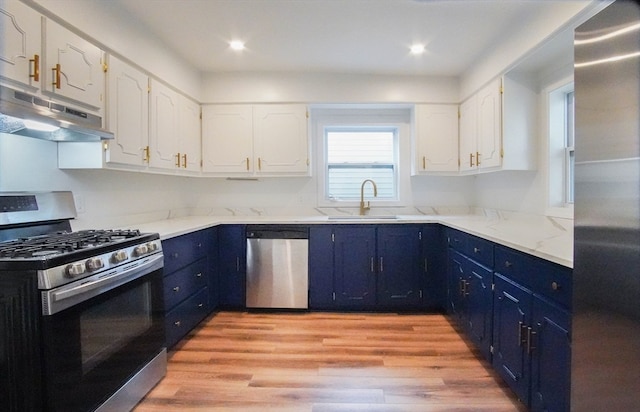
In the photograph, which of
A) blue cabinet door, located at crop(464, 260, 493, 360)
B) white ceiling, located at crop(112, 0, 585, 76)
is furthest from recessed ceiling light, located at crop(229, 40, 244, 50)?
blue cabinet door, located at crop(464, 260, 493, 360)

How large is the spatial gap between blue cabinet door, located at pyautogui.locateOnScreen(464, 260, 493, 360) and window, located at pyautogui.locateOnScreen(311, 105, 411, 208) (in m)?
1.57

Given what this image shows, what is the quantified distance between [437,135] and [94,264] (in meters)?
3.20

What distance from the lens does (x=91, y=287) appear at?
1499 millimetres

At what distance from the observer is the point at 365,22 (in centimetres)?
252

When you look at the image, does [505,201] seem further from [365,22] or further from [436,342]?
[365,22]

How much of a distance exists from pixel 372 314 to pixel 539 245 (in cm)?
184

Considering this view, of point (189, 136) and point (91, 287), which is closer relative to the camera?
point (91, 287)

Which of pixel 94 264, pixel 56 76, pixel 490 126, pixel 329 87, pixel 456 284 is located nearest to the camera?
pixel 94 264

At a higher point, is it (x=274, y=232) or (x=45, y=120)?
(x=45, y=120)

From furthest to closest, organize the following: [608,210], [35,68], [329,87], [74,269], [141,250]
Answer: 1. [329,87]
2. [141,250]
3. [35,68]
4. [74,269]
5. [608,210]

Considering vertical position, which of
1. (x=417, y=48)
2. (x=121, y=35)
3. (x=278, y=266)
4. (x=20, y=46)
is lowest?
(x=278, y=266)

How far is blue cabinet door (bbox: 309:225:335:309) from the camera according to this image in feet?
10.6

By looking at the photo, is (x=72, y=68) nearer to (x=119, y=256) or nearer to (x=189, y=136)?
(x=119, y=256)

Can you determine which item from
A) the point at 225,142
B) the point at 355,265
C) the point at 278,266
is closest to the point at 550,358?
the point at 355,265
